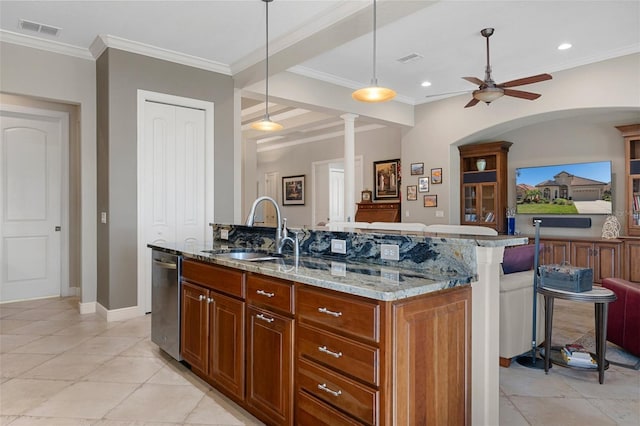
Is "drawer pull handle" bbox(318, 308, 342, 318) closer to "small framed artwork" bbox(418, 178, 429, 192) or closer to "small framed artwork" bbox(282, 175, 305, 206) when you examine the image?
"small framed artwork" bbox(418, 178, 429, 192)

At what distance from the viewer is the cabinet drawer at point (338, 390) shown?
1.54 meters

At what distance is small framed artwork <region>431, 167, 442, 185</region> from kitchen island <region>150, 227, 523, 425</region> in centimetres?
499

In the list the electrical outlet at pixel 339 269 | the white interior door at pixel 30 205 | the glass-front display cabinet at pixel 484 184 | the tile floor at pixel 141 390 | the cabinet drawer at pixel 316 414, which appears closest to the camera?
the cabinet drawer at pixel 316 414

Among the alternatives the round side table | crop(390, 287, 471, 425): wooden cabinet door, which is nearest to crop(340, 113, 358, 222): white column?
the round side table

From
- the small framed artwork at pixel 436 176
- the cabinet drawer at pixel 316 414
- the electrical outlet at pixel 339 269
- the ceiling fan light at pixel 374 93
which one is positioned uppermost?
the ceiling fan light at pixel 374 93

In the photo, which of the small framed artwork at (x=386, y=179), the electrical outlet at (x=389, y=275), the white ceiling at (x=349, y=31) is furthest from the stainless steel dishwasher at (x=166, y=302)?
the small framed artwork at (x=386, y=179)

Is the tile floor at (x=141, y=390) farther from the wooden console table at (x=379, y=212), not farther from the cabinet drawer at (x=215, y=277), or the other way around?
the wooden console table at (x=379, y=212)

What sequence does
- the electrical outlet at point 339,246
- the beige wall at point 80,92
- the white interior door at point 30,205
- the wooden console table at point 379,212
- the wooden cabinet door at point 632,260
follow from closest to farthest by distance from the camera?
the electrical outlet at point 339,246
the beige wall at point 80,92
the white interior door at point 30,205
the wooden cabinet door at point 632,260
the wooden console table at point 379,212

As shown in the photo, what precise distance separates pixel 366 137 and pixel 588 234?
4.49 metres

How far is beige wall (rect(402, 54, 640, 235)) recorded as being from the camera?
508 centimetres

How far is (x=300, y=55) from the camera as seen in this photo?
14.1ft

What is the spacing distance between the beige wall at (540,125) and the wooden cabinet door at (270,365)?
5.36 metres

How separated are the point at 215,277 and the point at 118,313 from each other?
2451mm

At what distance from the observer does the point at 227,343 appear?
7.75ft
